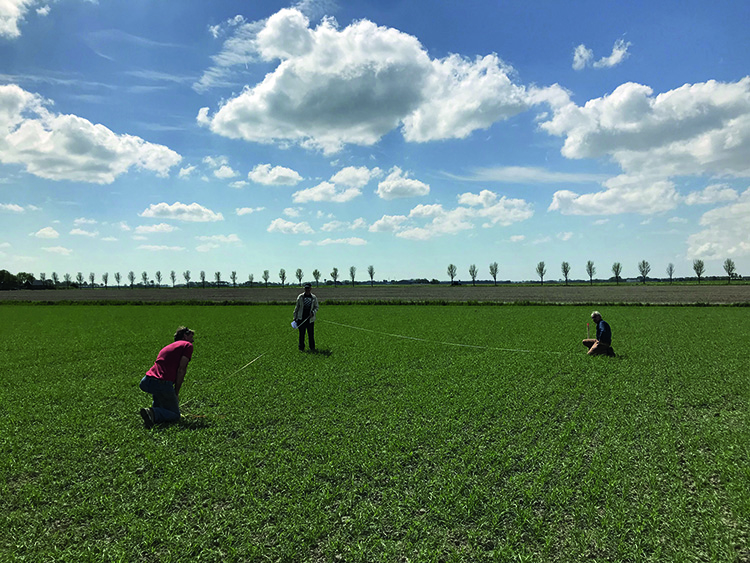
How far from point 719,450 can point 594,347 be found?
8620mm

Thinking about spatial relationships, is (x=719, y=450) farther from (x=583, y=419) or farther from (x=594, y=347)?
(x=594, y=347)

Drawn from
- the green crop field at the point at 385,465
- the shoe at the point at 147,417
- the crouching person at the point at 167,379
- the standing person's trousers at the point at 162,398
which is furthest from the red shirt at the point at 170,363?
the green crop field at the point at 385,465

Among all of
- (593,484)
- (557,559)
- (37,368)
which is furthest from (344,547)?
(37,368)

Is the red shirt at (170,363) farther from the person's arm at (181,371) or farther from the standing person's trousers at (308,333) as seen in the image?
the standing person's trousers at (308,333)

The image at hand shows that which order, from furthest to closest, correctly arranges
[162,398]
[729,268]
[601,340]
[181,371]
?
[729,268]
[601,340]
[162,398]
[181,371]

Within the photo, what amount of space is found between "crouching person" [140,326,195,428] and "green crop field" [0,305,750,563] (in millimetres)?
508

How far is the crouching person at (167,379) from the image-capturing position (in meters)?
8.56

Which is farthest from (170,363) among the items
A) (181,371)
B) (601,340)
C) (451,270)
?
(451,270)

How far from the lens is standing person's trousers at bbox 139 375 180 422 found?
865cm

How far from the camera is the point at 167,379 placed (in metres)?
8.58

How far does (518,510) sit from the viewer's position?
5.29 m

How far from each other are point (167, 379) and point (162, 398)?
0.52 metres

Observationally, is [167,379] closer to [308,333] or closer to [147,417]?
[147,417]

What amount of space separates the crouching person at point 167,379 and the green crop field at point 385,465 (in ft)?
1.67
